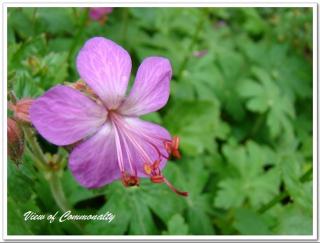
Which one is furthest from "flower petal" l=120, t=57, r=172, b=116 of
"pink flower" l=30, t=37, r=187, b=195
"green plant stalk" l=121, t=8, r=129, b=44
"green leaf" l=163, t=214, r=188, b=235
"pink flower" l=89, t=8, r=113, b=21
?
"green plant stalk" l=121, t=8, r=129, b=44

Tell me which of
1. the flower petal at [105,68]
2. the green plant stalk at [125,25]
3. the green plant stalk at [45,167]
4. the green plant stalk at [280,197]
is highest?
the green plant stalk at [125,25]

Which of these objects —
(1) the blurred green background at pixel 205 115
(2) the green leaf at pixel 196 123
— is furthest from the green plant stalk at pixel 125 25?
(2) the green leaf at pixel 196 123

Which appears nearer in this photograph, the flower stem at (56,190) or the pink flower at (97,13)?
the flower stem at (56,190)

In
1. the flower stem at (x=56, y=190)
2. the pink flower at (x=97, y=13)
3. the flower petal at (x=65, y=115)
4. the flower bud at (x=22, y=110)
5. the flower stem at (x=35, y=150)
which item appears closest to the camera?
the flower petal at (x=65, y=115)

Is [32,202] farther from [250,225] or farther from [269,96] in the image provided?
[269,96]

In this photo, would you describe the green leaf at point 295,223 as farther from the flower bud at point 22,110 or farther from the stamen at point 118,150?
Result: the flower bud at point 22,110

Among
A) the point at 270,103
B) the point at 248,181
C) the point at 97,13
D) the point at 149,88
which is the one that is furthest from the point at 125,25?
the point at 149,88
